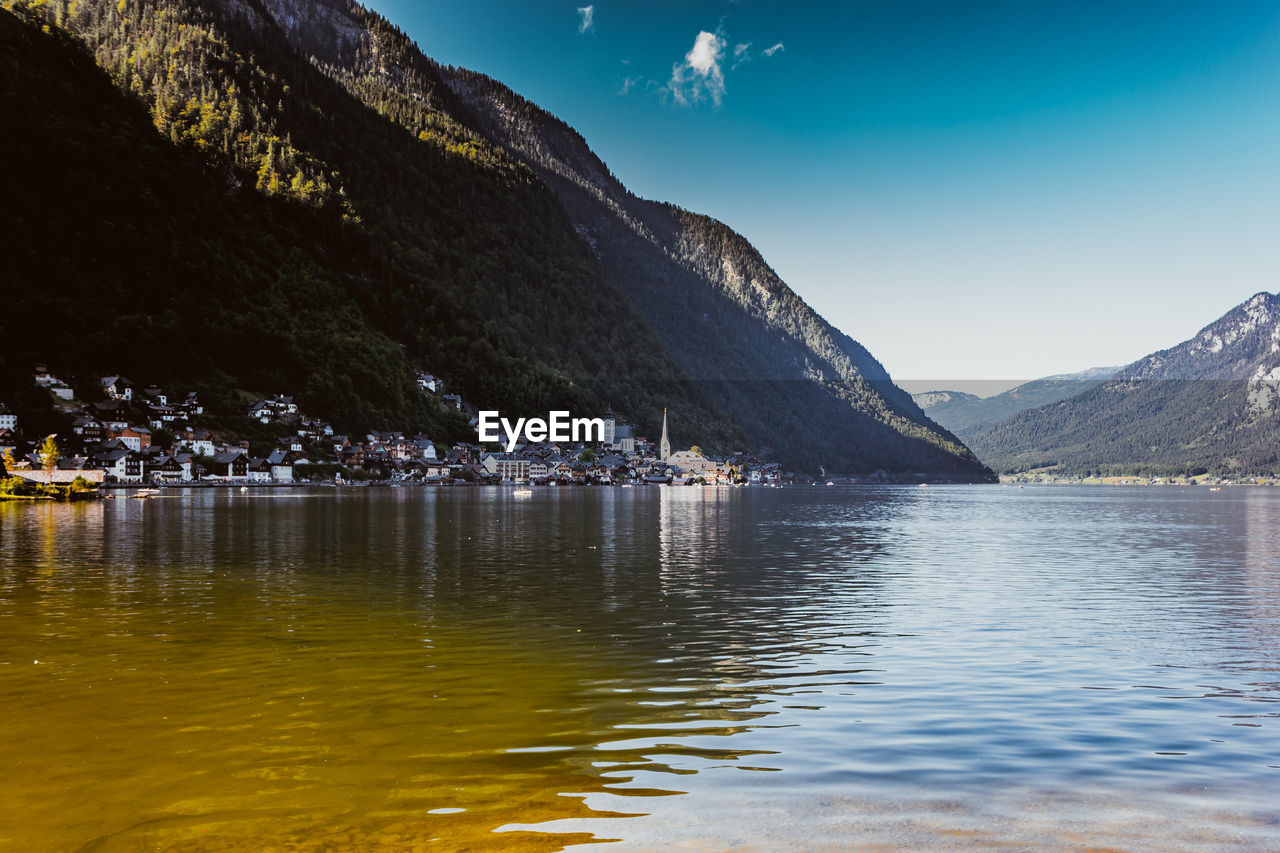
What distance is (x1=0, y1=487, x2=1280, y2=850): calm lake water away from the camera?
991 centimetres

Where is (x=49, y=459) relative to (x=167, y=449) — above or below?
below

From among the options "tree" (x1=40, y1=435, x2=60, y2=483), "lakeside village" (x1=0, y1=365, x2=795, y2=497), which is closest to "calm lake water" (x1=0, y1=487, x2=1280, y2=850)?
"tree" (x1=40, y1=435, x2=60, y2=483)

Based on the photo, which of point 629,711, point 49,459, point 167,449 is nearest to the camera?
point 629,711

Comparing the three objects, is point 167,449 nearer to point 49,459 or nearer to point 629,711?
point 49,459

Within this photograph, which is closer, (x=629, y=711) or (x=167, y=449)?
(x=629, y=711)

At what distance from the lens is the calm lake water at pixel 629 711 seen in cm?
991

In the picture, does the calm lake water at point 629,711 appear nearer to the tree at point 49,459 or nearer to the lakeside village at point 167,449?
the tree at point 49,459

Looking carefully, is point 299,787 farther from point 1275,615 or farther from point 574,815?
point 1275,615

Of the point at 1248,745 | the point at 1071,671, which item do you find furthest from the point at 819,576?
the point at 1248,745

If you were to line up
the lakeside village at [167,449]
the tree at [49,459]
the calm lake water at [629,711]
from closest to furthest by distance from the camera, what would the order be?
the calm lake water at [629,711] < the tree at [49,459] < the lakeside village at [167,449]

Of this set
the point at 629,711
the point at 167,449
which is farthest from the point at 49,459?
the point at 629,711

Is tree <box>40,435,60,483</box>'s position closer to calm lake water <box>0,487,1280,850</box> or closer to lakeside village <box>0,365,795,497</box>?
lakeside village <box>0,365,795,497</box>

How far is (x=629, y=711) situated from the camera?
14.8m

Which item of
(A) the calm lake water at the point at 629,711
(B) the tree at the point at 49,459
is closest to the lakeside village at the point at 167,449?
(B) the tree at the point at 49,459
